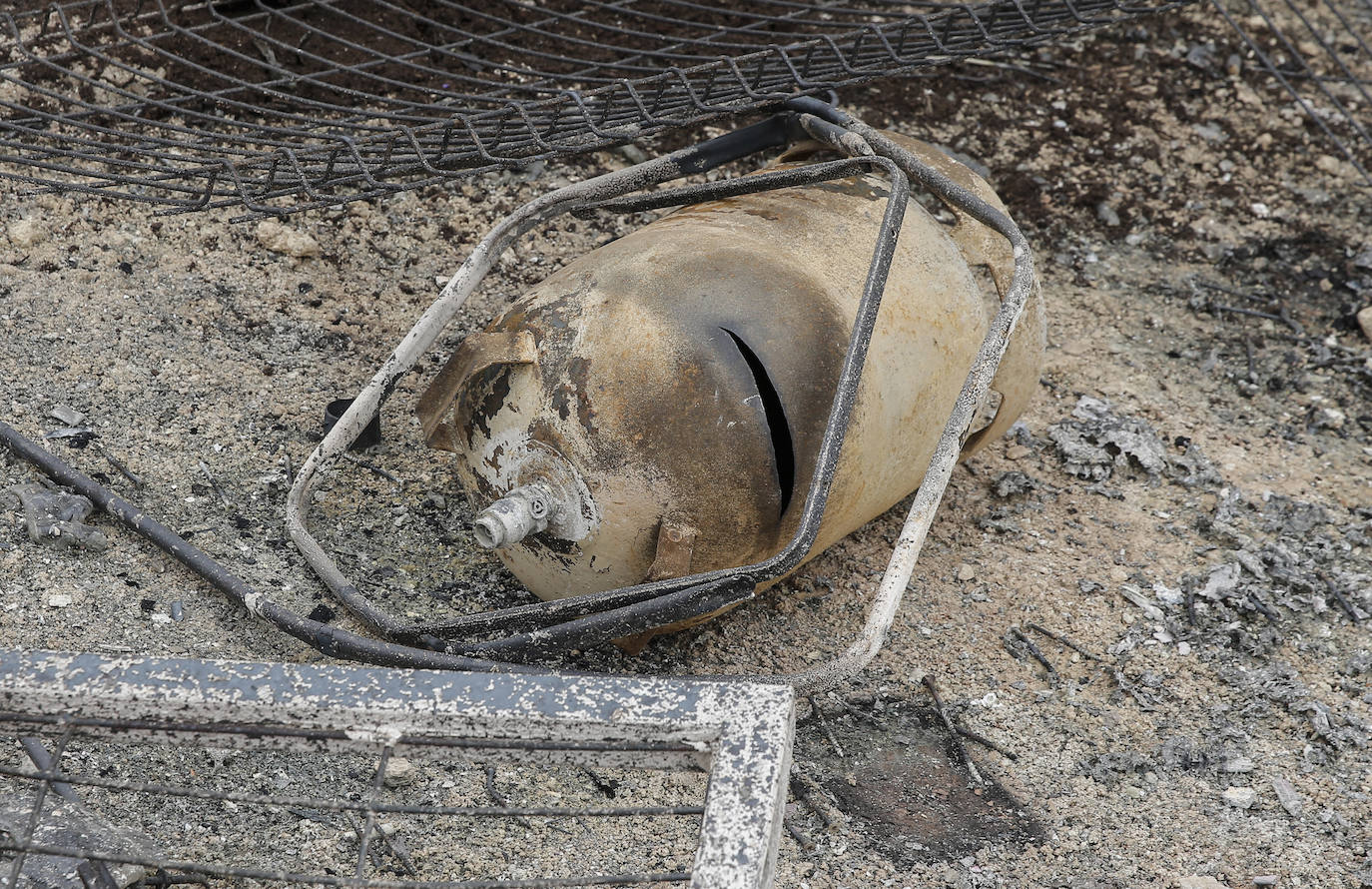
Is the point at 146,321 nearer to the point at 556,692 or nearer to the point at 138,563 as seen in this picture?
the point at 138,563

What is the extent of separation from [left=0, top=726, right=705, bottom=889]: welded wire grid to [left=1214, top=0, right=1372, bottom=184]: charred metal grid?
3936 mm

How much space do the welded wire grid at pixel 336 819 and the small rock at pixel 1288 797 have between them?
119 centimetres

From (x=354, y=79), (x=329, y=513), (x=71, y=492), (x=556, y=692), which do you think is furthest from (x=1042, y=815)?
(x=354, y=79)

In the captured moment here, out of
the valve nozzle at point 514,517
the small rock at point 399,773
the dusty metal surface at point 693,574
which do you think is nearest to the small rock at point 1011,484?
the dusty metal surface at point 693,574

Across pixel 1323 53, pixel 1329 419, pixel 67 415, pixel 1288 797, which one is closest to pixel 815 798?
pixel 1288 797

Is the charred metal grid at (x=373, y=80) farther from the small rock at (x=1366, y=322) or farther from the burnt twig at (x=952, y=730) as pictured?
the burnt twig at (x=952, y=730)

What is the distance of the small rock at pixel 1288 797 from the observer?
8.23 ft

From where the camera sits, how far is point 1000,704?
2.72 meters

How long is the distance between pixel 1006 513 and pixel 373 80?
2408 mm

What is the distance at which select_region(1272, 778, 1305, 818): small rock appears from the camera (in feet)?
8.23

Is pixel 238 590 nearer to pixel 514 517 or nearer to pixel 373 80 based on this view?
pixel 514 517

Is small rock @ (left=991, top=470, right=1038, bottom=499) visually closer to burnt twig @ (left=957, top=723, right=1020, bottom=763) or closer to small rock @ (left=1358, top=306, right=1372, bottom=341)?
burnt twig @ (left=957, top=723, right=1020, bottom=763)

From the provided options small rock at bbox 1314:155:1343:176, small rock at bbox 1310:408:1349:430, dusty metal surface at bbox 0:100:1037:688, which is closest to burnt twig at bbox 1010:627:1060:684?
dusty metal surface at bbox 0:100:1037:688

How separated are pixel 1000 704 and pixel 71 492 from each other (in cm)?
213
